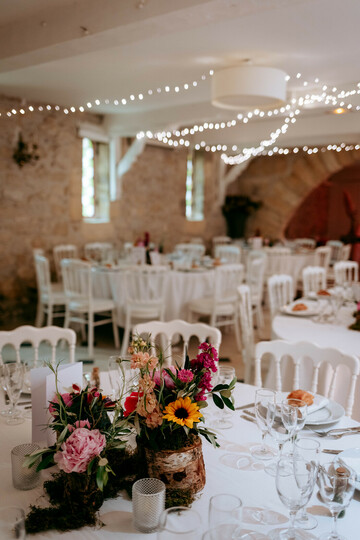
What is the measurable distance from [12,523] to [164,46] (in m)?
4.30

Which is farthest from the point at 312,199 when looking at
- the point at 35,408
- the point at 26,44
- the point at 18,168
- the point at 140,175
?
the point at 35,408

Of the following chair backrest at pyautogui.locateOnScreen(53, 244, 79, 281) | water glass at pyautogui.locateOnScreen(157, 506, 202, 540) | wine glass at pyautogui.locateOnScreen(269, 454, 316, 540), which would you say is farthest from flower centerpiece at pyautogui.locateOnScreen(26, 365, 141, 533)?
chair backrest at pyautogui.locateOnScreen(53, 244, 79, 281)

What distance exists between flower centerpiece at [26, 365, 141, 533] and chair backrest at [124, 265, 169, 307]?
3.67 m

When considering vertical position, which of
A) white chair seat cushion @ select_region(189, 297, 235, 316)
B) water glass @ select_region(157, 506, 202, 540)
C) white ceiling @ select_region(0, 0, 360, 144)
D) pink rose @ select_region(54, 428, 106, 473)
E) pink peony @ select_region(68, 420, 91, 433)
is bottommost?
white chair seat cushion @ select_region(189, 297, 235, 316)

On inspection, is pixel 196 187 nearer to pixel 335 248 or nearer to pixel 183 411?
pixel 335 248

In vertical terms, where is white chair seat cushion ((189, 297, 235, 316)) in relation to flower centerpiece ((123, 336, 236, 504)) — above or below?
below

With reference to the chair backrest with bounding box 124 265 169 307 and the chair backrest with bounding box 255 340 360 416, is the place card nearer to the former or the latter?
the chair backrest with bounding box 255 340 360 416

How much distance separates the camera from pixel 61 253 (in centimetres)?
709

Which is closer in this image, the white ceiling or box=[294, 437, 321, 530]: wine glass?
box=[294, 437, 321, 530]: wine glass

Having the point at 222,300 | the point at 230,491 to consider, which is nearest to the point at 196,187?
the point at 222,300

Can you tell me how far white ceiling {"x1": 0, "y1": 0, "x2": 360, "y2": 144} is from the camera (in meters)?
3.37

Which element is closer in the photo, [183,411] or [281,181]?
[183,411]

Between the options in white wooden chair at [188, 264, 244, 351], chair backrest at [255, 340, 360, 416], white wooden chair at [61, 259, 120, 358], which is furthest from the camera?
white wooden chair at [188, 264, 244, 351]

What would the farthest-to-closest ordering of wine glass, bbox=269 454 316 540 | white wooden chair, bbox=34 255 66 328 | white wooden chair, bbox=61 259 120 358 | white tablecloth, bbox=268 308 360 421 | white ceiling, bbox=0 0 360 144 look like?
1. white wooden chair, bbox=34 255 66 328
2. white wooden chair, bbox=61 259 120 358
3. white ceiling, bbox=0 0 360 144
4. white tablecloth, bbox=268 308 360 421
5. wine glass, bbox=269 454 316 540
